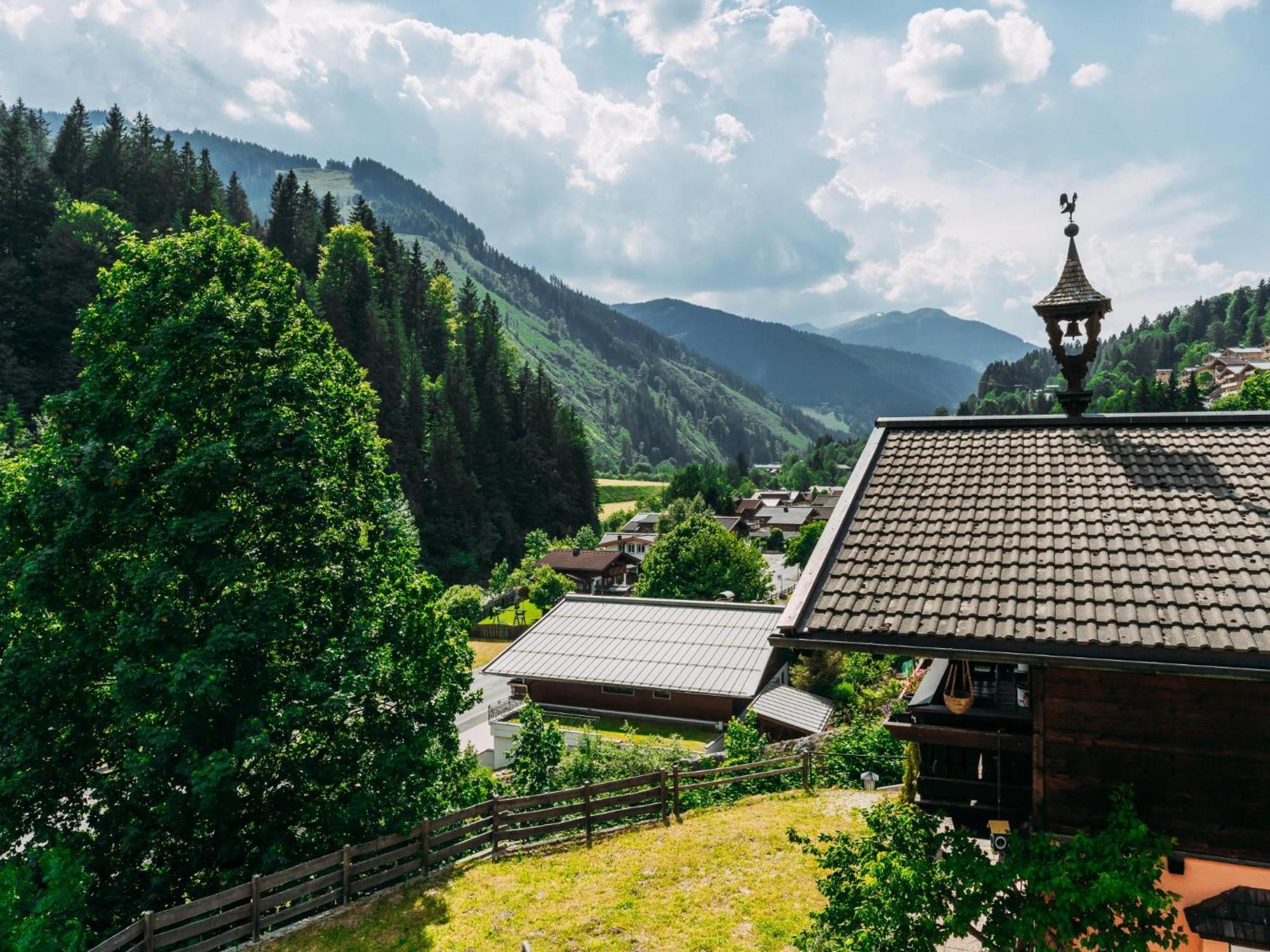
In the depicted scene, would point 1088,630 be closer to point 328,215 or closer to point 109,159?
point 109,159

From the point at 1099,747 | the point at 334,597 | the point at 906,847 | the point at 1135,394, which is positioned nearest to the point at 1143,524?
the point at 1099,747

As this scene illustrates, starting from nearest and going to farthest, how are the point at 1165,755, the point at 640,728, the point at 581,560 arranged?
the point at 1165,755, the point at 640,728, the point at 581,560

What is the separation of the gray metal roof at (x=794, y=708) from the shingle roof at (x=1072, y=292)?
23120 millimetres

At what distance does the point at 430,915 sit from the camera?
44.0ft

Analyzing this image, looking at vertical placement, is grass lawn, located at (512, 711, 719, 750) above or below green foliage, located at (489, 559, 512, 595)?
above

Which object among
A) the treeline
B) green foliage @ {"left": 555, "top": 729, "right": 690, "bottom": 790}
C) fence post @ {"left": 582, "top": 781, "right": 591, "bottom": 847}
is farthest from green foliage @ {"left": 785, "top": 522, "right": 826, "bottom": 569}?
fence post @ {"left": 582, "top": 781, "right": 591, "bottom": 847}

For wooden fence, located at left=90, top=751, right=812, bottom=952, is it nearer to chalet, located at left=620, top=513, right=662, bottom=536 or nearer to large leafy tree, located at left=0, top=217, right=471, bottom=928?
large leafy tree, located at left=0, top=217, right=471, bottom=928

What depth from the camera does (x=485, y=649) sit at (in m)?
60.4

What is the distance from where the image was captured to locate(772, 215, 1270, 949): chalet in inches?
251

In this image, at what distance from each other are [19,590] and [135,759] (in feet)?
12.4

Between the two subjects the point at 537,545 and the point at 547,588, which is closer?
the point at 547,588

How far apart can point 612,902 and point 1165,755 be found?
34.2 ft

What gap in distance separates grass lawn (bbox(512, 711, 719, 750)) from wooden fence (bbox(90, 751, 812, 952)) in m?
12.7

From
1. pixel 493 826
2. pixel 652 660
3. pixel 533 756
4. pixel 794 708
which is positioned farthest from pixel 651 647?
pixel 493 826
